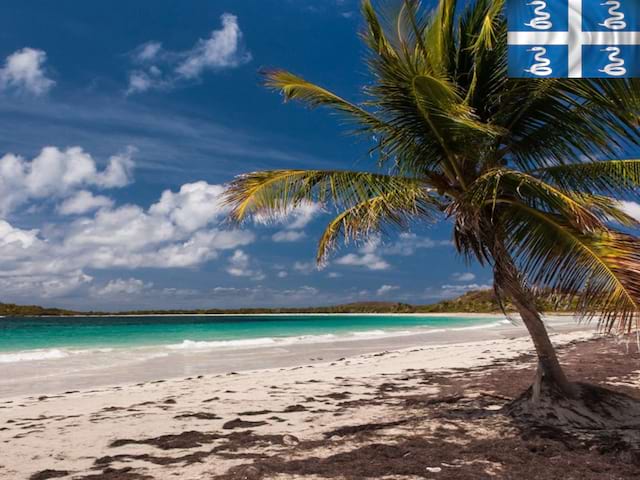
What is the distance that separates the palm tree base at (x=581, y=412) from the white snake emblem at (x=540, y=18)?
450cm

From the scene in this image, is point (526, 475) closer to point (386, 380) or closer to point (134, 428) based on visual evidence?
point (134, 428)

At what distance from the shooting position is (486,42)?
641 centimetres

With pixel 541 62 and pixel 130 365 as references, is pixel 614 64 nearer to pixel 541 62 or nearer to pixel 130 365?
pixel 541 62

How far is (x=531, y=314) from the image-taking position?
278 inches

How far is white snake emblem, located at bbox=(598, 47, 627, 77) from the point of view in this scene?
584 centimetres

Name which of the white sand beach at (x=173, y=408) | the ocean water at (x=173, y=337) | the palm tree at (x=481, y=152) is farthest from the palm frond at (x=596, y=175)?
the ocean water at (x=173, y=337)

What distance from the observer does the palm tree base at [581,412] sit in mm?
6703

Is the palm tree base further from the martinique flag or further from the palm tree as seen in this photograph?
the martinique flag

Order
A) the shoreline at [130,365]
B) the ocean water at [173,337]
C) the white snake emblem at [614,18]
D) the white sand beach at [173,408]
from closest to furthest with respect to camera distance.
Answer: the white snake emblem at [614,18]
the white sand beach at [173,408]
the shoreline at [130,365]
the ocean water at [173,337]

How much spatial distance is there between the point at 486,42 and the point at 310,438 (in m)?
5.21

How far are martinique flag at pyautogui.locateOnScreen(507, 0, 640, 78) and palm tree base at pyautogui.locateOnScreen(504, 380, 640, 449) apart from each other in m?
4.04

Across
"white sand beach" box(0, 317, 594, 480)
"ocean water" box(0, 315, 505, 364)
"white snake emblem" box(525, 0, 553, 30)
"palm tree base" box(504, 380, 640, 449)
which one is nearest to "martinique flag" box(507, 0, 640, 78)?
"white snake emblem" box(525, 0, 553, 30)

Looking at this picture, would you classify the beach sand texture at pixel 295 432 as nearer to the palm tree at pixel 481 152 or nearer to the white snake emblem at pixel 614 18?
the palm tree at pixel 481 152

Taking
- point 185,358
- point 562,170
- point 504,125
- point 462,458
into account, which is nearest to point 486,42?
point 504,125
